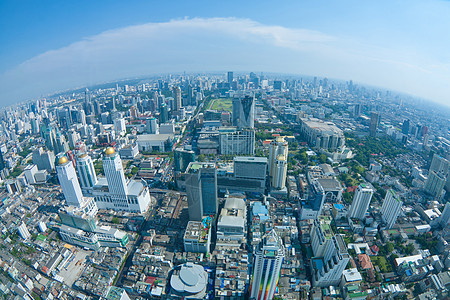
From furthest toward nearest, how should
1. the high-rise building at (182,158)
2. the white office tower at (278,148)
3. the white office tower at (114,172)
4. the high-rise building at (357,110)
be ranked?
the high-rise building at (357,110), the high-rise building at (182,158), the white office tower at (278,148), the white office tower at (114,172)

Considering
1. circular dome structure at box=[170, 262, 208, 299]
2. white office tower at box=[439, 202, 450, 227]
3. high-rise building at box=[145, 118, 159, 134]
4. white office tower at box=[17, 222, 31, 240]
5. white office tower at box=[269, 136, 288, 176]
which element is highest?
white office tower at box=[269, 136, 288, 176]

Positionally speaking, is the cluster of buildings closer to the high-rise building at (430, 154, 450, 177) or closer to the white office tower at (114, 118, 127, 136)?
the high-rise building at (430, 154, 450, 177)

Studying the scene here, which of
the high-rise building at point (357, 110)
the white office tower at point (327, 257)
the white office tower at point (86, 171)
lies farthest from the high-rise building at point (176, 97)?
the high-rise building at point (357, 110)

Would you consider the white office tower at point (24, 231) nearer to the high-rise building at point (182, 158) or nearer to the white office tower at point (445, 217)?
the high-rise building at point (182, 158)

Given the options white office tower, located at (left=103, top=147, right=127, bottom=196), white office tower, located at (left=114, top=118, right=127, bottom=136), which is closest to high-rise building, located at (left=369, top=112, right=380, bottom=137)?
white office tower, located at (left=103, top=147, right=127, bottom=196)

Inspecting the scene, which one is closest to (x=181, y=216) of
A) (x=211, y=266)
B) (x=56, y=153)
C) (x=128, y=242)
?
(x=128, y=242)

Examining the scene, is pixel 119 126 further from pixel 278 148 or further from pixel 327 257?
pixel 327 257

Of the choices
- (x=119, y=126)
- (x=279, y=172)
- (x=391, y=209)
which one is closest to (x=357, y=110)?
(x=391, y=209)

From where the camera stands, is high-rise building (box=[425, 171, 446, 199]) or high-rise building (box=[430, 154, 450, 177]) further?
high-rise building (box=[430, 154, 450, 177])
